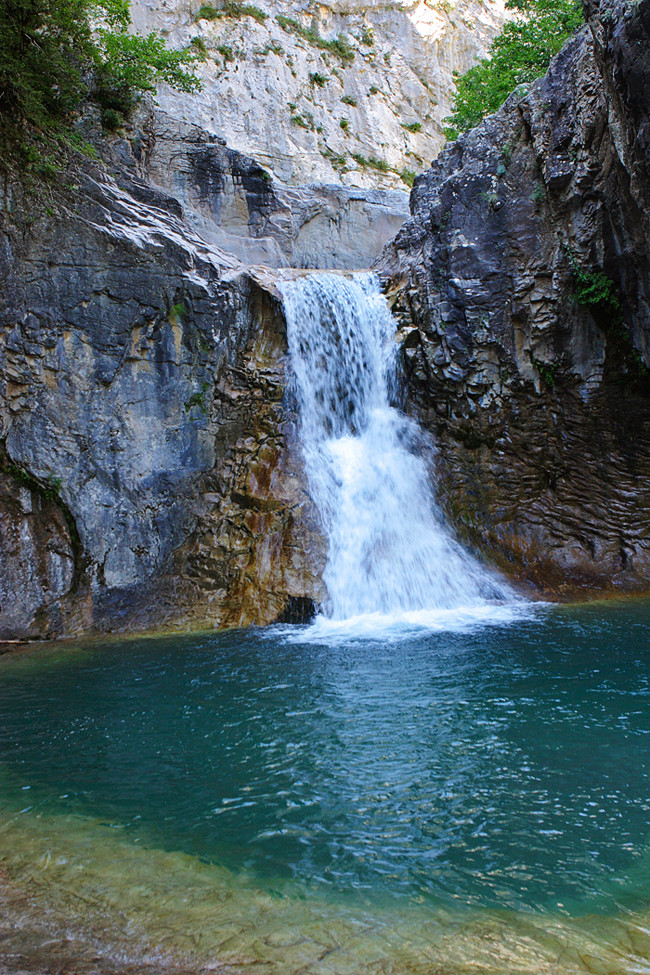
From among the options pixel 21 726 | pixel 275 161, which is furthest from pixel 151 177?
pixel 21 726

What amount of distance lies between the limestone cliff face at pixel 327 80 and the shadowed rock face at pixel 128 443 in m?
12.6

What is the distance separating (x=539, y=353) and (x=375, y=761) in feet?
31.9

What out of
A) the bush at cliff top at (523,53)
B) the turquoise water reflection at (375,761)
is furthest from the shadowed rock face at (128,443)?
the bush at cliff top at (523,53)

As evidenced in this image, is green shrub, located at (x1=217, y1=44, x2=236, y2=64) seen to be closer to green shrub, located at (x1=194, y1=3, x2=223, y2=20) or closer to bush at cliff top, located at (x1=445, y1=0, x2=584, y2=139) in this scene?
green shrub, located at (x1=194, y1=3, x2=223, y2=20)

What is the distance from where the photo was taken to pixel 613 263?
1115cm

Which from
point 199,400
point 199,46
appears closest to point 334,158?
point 199,46

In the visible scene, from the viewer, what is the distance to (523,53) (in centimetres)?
Answer: 1673

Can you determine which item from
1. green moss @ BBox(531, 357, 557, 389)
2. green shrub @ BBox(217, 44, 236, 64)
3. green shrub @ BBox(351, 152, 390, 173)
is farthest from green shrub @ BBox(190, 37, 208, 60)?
green moss @ BBox(531, 357, 557, 389)

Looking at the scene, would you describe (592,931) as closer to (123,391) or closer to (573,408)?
(123,391)

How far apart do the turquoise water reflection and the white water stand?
2512mm

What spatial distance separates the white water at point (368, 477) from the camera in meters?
10.6

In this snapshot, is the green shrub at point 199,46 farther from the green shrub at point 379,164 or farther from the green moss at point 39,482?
the green moss at point 39,482

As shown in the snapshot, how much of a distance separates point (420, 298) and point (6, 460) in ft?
28.2

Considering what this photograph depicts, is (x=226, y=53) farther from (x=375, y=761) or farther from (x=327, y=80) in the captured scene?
(x=375, y=761)
